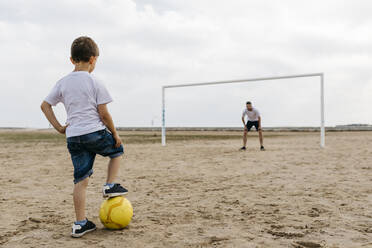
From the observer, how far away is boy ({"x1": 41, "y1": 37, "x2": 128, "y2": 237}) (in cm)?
259

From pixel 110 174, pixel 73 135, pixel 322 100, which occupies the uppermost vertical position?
pixel 322 100

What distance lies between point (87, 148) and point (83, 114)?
0.86ft

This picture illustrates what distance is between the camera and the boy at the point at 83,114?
2.59 metres

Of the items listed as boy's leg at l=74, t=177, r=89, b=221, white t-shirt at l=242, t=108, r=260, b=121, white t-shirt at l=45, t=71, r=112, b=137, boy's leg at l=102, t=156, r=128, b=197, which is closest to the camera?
white t-shirt at l=45, t=71, r=112, b=137

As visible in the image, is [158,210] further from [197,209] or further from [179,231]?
[179,231]

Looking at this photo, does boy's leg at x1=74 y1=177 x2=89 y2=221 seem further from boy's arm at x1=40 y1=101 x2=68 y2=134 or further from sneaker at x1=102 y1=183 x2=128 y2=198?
boy's arm at x1=40 y1=101 x2=68 y2=134

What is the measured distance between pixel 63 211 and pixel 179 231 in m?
1.44

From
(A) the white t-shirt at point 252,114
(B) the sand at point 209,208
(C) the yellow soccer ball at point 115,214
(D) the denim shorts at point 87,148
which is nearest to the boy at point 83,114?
(D) the denim shorts at point 87,148

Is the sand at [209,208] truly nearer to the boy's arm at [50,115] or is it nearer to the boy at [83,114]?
the boy at [83,114]

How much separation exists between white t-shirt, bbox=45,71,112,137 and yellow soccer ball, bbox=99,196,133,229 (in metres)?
0.70

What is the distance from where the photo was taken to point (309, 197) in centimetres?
402

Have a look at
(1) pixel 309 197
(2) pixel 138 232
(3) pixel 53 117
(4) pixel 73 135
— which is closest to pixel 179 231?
(2) pixel 138 232

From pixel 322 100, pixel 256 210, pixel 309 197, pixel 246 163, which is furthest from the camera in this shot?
pixel 322 100

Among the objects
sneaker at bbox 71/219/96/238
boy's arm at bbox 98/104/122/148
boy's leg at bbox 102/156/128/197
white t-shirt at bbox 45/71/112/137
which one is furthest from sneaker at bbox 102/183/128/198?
white t-shirt at bbox 45/71/112/137
